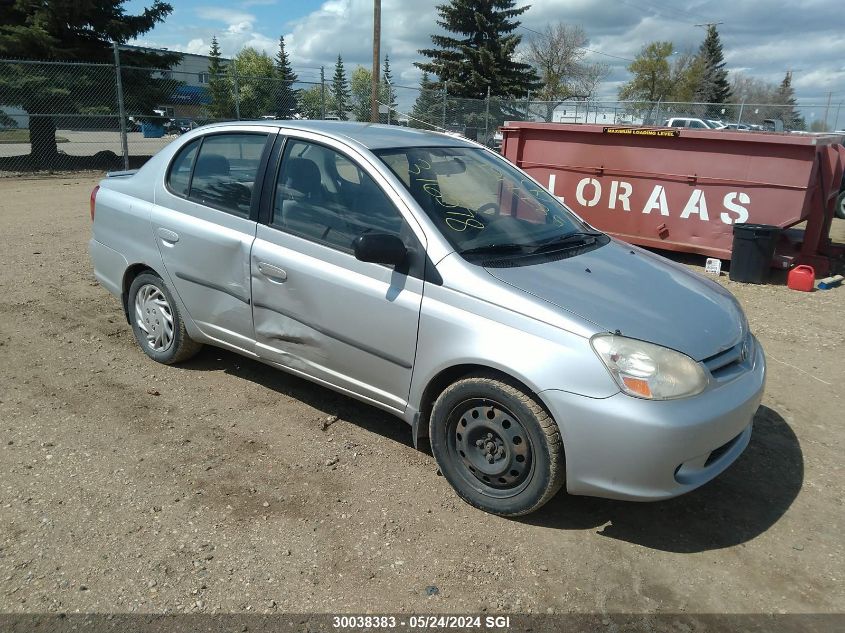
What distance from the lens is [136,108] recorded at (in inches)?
740

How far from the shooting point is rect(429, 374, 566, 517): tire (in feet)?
9.50

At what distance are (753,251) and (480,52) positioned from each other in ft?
123

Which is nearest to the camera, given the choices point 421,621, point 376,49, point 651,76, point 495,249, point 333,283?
point 421,621

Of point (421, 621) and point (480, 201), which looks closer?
point (421, 621)

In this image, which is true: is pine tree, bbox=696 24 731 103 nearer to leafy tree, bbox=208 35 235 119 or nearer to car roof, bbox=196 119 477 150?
leafy tree, bbox=208 35 235 119

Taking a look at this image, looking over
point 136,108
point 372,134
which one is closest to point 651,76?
point 136,108

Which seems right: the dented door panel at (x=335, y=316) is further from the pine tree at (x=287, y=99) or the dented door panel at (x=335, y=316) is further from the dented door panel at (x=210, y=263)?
the pine tree at (x=287, y=99)

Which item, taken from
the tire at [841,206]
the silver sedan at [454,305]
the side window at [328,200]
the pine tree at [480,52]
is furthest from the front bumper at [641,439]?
the pine tree at [480,52]

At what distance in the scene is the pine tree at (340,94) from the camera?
19.9 metres

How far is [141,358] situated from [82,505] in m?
1.94

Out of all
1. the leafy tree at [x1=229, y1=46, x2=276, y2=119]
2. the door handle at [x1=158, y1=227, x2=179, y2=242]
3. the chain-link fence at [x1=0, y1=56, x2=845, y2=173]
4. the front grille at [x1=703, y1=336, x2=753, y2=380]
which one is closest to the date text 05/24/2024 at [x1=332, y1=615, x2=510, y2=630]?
the front grille at [x1=703, y1=336, x2=753, y2=380]

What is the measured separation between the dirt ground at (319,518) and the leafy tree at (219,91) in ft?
56.0

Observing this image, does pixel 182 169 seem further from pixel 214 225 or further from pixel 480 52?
pixel 480 52

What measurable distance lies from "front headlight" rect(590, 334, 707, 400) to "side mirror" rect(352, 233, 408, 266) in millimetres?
1021
